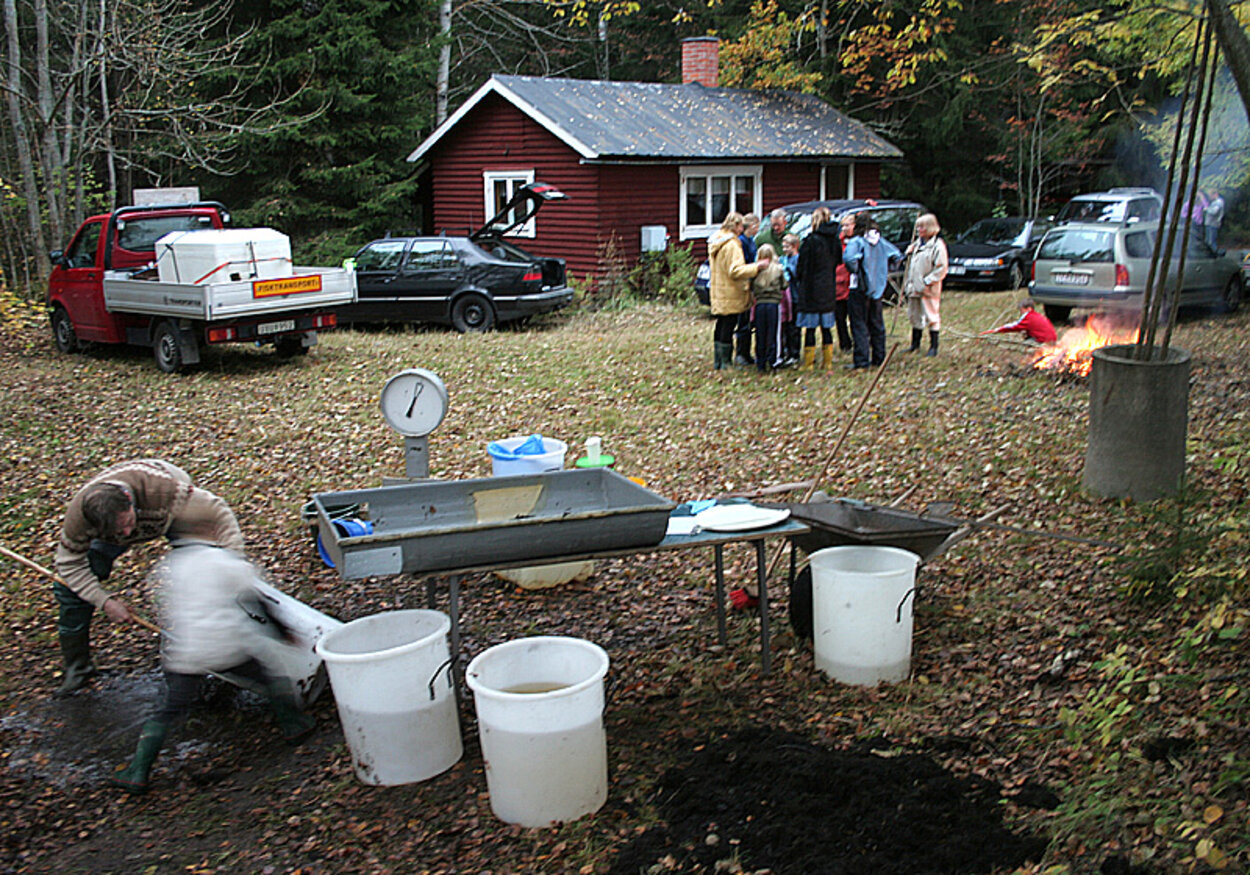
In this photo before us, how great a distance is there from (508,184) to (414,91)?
14.5ft

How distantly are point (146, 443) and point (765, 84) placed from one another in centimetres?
2119

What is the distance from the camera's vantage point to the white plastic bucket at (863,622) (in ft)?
16.9

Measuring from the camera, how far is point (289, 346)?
555 inches

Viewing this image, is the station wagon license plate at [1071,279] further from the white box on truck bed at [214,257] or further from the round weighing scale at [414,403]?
the round weighing scale at [414,403]

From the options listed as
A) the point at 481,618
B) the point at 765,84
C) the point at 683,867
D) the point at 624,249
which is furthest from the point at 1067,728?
the point at 765,84

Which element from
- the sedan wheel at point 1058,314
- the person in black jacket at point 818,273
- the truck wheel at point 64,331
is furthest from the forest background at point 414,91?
the truck wheel at point 64,331

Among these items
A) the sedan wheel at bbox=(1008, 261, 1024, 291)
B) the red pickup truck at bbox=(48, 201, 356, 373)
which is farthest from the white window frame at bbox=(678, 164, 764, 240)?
the red pickup truck at bbox=(48, 201, 356, 373)

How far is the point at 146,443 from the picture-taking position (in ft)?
33.8

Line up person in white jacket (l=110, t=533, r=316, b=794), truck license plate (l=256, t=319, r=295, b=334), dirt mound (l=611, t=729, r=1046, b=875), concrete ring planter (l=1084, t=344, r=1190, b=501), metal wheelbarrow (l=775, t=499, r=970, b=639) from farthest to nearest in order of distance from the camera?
truck license plate (l=256, t=319, r=295, b=334) < concrete ring planter (l=1084, t=344, r=1190, b=501) < metal wheelbarrow (l=775, t=499, r=970, b=639) < person in white jacket (l=110, t=533, r=316, b=794) < dirt mound (l=611, t=729, r=1046, b=875)

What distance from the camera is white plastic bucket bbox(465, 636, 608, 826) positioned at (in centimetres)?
414

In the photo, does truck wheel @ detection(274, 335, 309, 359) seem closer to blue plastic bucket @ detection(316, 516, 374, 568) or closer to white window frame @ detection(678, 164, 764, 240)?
blue plastic bucket @ detection(316, 516, 374, 568)

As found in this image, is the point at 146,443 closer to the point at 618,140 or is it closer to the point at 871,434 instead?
the point at 871,434

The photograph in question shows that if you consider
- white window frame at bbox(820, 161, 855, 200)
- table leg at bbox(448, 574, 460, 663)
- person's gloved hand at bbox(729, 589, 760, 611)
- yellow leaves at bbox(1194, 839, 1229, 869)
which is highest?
white window frame at bbox(820, 161, 855, 200)

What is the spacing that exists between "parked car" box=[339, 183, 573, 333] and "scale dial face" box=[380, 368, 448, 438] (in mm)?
10301
